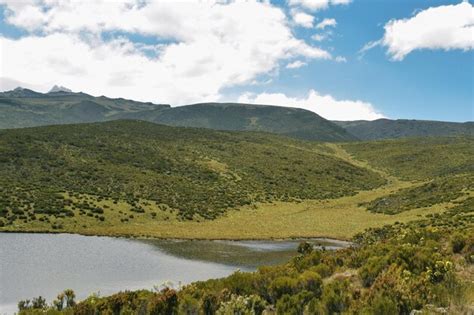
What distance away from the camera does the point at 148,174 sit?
84.3m

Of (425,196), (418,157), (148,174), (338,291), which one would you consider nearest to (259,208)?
(148,174)

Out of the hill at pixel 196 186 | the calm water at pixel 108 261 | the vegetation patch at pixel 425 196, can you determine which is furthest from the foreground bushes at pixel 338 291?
the vegetation patch at pixel 425 196

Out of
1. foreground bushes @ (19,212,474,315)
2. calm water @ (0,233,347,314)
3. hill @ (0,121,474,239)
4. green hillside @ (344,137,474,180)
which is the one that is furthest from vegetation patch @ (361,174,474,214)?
foreground bushes @ (19,212,474,315)

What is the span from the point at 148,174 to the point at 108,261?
5315 centimetres

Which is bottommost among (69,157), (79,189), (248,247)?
(248,247)

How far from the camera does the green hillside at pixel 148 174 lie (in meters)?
59.8

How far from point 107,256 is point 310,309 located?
2501 centimetres

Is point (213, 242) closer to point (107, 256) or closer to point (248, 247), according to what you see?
point (248, 247)

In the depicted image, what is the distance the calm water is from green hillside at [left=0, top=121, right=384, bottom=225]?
13261mm

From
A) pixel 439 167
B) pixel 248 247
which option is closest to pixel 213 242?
pixel 248 247

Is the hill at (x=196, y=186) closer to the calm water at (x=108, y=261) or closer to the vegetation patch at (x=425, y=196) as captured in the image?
the vegetation patch at (x=425, y=196)

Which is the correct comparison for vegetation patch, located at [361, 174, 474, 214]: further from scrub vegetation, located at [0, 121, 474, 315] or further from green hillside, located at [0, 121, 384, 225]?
green hillside, located at [0, 121, 384, 225]

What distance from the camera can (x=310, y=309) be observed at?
12797 mm

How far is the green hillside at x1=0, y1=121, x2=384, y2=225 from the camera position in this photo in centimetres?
5981
